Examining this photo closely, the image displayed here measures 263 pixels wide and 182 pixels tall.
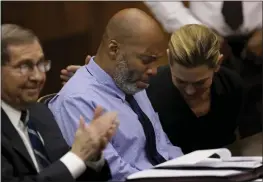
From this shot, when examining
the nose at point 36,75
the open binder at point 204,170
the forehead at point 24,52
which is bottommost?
the open binder at point 204,170

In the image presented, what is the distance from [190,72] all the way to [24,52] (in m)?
0.45

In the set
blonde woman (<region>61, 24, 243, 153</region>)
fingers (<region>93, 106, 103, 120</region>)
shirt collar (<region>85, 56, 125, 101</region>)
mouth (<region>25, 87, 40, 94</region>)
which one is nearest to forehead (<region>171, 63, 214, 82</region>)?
blonde woman (<region>61, 24, 243, 153</region>)

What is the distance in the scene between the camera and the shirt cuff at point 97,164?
109 centimetres

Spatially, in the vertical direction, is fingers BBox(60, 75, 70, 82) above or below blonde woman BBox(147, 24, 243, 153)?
above

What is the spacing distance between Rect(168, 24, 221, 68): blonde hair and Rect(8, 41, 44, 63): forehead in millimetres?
363

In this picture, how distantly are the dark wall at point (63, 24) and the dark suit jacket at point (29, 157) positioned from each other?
0.07 metres

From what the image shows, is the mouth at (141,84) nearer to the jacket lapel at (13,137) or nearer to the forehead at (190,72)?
the forehead at (190,72)

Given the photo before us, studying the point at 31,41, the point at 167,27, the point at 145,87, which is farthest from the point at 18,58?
the point at 167,27

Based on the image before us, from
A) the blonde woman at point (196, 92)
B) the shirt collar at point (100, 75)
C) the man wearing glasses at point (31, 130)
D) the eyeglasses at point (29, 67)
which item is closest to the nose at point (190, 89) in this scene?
the blonde woman at point (196, 92)

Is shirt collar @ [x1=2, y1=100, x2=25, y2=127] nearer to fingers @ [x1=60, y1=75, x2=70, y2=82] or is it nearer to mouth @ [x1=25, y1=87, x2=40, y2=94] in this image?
mouth @ [x1=25, y1=87, x2=40, y2=94]

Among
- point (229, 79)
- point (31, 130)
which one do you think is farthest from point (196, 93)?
point (31, 130)

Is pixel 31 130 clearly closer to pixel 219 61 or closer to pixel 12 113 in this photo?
pixel 12 113

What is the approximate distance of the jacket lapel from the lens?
102 cm

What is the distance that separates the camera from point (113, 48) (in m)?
1.21
